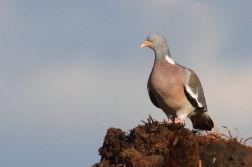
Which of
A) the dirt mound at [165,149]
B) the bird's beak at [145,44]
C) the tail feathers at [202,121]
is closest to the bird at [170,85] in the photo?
the bird's beak at [145,44]

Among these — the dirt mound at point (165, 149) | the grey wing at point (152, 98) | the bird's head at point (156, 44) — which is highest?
the bird's head at point (156, 44)

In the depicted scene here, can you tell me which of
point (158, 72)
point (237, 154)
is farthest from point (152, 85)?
point (237, 154)

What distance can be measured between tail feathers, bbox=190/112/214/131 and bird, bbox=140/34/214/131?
598 mm

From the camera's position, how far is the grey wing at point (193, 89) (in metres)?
11.1

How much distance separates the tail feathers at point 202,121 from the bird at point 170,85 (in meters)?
0.60

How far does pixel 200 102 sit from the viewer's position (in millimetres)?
11641

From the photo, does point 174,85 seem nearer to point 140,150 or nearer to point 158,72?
point 158,72

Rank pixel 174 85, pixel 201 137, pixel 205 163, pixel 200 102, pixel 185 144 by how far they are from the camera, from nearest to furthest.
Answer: pixel 185 144
pixel 205 163
pixel 201 137
pixel 174 85
pixel 200 102

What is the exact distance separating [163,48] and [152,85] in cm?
76

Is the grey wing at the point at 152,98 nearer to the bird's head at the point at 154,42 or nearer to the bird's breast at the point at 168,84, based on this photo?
the bird's breast at the point at 168,84

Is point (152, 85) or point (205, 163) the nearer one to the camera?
point (205, 163)

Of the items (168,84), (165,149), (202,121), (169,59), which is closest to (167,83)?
(168,84)

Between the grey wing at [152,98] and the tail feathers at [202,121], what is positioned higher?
the grey wing at [152,98]

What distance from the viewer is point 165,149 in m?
8.15
